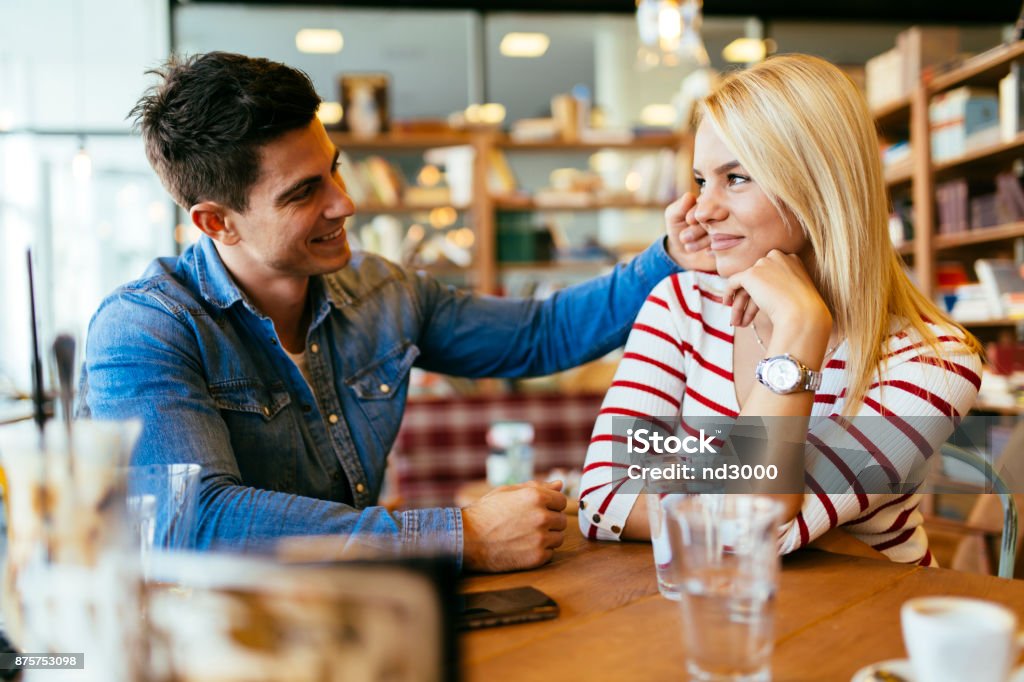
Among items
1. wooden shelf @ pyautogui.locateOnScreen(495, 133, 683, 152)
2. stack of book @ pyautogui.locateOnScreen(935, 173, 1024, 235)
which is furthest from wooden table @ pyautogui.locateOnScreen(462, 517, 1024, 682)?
wooden shelf @ pyautogui.locateOnScreen(495, 133, 683, 152)

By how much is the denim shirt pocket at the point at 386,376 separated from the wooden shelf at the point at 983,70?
11.3 ft

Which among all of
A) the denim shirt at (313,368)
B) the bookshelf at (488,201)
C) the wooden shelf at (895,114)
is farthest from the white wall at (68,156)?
the denim shirt at (313,368)

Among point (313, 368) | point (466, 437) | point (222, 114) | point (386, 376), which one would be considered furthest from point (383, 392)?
point (466, 437)

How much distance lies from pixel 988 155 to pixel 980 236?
0.39m

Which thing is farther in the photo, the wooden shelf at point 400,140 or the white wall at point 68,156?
the white wall at point 68,156

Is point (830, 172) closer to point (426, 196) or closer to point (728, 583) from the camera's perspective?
point (728, 583)

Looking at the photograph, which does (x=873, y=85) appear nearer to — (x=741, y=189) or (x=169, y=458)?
(x=741, y=189)

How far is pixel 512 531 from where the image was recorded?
1.07 m

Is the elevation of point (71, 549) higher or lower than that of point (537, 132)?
lower

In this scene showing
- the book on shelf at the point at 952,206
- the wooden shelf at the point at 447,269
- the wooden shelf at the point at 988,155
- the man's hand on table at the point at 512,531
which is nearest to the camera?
the man's hand on table at the point at 512,531

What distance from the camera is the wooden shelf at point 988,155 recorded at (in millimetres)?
3939

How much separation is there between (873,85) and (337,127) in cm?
325

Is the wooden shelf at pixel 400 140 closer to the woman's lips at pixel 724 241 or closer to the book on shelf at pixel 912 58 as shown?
the book on shelf at pixel 912 58

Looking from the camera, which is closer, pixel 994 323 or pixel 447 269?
pixel 994 323
